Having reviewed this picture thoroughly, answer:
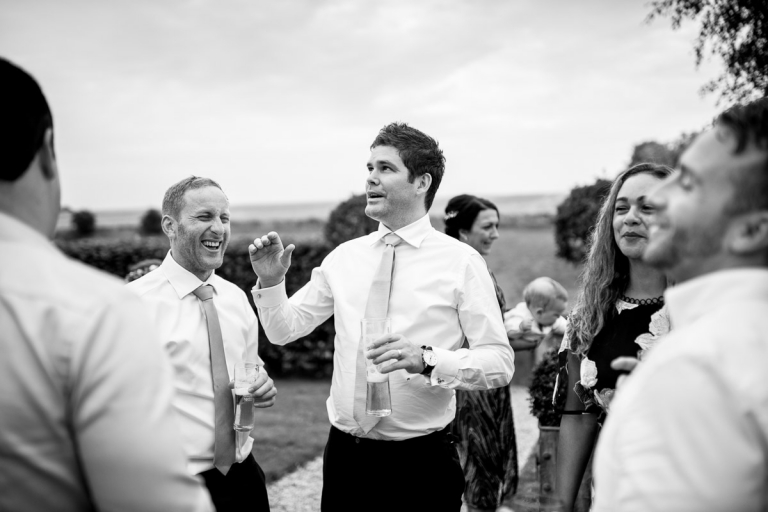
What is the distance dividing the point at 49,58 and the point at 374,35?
617 cm

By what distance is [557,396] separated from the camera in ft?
10.2

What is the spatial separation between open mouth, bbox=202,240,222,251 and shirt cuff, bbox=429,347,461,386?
1356 mm

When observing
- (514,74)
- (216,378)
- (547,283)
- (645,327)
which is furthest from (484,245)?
(514,74)

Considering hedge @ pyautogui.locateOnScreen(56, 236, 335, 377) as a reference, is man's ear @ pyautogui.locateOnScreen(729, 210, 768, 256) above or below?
above

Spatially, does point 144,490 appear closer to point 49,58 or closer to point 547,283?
point 547,283

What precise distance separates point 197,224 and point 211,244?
0.45 ft

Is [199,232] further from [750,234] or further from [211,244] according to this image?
[750,234]

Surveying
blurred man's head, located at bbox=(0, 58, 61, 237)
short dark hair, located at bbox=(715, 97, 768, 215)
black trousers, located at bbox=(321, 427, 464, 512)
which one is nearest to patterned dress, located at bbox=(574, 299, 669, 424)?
black trousers, located at bbox=(321, 427, 464, 512)

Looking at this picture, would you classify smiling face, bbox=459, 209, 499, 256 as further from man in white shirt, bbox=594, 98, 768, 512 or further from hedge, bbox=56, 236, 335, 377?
hedge, bbox=56, 236, 335, 377

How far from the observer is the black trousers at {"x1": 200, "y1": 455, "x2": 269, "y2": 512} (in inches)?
121

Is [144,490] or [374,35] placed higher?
[374,35]

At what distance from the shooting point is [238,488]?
10.4 ft

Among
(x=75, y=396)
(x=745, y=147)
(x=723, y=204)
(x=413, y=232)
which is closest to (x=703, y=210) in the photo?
(x=723, y=204)

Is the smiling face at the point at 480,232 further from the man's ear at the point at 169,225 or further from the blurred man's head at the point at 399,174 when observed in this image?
the man's ear at the point at 169,225
